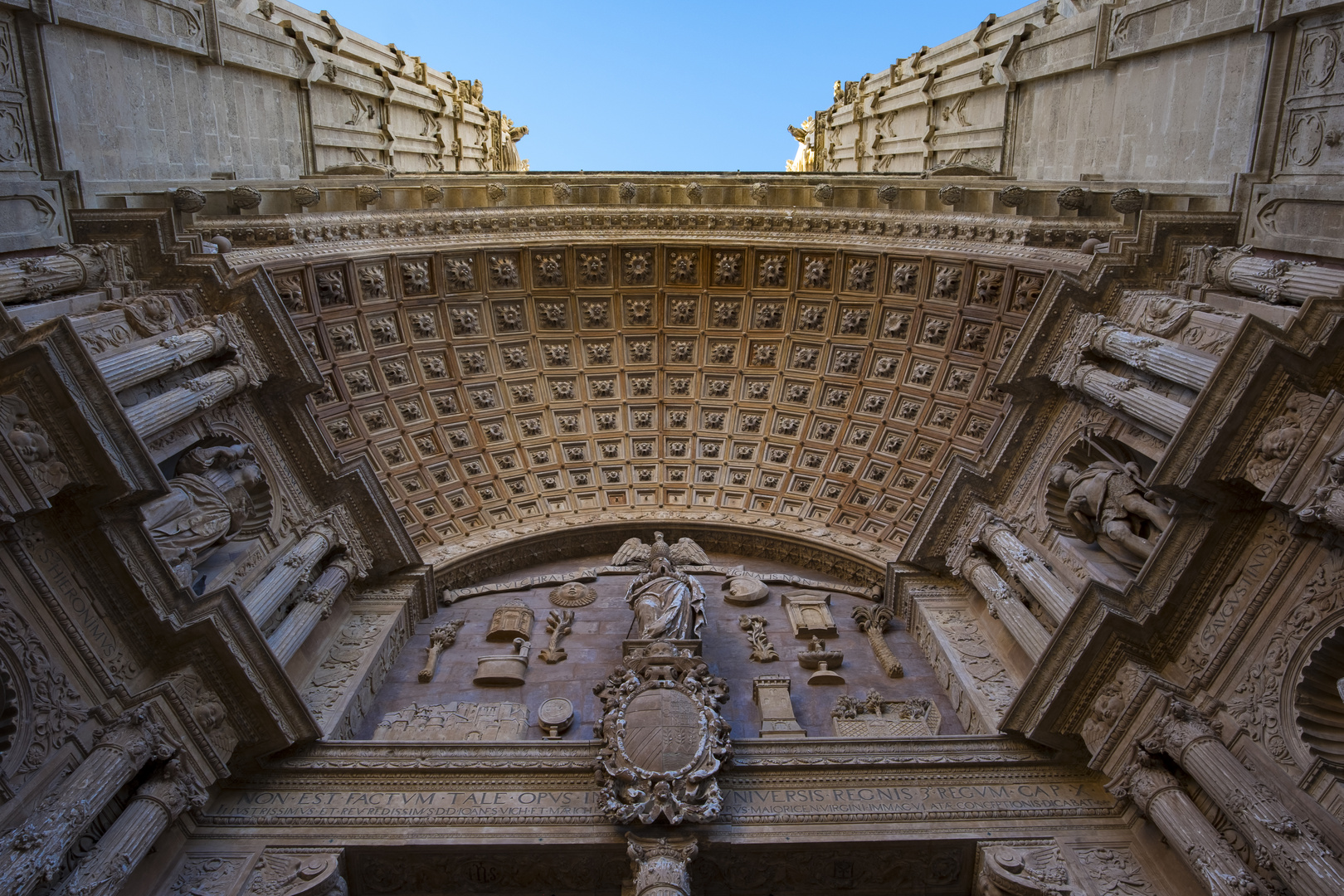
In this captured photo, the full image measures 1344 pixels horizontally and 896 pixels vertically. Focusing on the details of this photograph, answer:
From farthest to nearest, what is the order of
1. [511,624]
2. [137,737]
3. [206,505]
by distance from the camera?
[511,624] → [206,505] → [137,737]

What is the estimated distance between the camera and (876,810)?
1080cm

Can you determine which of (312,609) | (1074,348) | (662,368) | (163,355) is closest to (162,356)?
(163,355)

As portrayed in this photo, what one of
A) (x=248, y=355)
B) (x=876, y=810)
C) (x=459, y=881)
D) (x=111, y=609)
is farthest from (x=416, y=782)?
(x=248, y=355)

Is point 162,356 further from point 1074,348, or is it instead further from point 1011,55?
point 1011,55

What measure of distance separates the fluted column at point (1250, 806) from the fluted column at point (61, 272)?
1396 centimetres

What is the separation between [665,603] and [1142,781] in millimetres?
7028

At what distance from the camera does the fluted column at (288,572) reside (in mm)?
12180

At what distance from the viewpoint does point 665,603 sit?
571 inches

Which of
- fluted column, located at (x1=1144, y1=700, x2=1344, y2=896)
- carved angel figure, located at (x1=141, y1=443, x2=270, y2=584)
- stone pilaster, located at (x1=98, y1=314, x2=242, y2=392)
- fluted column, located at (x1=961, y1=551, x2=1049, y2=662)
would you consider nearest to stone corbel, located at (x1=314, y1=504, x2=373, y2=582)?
carved angel figure, located at (x1=141, y1=443, x2=270, y2=584)

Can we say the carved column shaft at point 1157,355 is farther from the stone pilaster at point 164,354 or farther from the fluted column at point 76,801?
the stone pilaster at point 164,354

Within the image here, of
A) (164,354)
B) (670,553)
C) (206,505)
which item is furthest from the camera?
(670,553)

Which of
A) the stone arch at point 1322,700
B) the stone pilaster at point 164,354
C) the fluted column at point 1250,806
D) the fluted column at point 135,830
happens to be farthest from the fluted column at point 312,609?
the stone arch at point 1322,700

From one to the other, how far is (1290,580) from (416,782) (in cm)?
1023

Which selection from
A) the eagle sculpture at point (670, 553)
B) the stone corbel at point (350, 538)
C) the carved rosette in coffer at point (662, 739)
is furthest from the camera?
Answer: the eagle sculpture at point (670, 553)
